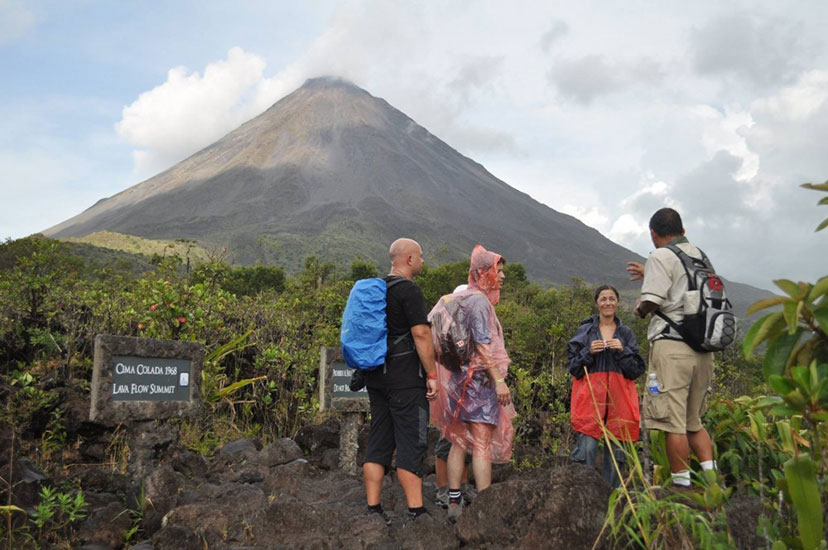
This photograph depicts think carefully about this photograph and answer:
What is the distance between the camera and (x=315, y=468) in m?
4.92

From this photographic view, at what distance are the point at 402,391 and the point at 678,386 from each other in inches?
54.0

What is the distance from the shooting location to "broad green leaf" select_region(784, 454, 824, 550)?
1432 millimetres

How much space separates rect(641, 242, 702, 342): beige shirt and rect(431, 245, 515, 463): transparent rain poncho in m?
0.80

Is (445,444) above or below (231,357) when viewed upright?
below

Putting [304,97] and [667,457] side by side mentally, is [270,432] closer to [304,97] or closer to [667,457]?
[667,457]

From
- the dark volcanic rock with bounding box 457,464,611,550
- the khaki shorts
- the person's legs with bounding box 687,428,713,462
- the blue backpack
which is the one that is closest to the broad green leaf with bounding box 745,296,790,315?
the dark volcanic rock with bounding box 457,464,611,550

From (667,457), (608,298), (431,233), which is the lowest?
(667,457)

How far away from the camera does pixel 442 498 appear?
3.98 metres

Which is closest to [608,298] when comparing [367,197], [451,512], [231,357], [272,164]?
[451,512]

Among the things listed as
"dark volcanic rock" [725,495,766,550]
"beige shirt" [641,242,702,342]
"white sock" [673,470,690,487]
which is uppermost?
Answer: "beige shirt" [641,242,702,342]

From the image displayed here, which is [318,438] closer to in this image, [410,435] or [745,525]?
[410,435]

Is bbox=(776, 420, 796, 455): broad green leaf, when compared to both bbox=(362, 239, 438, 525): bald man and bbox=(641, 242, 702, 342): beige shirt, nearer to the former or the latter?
bbox=(641, 242, 702, 342): beige shirt

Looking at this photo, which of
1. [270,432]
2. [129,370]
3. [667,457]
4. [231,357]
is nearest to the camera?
[667,457]

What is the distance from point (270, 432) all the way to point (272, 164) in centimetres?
13797
